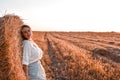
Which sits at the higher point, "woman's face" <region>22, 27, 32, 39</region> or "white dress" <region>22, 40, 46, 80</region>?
"woman's face" <region>22, 27, 32, 39</region>

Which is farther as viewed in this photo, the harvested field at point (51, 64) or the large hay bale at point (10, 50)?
the harvested field at point (51, 64)

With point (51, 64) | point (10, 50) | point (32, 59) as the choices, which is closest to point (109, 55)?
point (51, 64)

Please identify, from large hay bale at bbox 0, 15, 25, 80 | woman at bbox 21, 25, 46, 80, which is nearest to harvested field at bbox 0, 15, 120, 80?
large hay bale at bbox 0, 15, 25, 80

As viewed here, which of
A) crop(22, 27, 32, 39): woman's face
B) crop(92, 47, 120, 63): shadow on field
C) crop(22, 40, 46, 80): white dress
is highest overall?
crop(22, 27, 32, 39): woman's face

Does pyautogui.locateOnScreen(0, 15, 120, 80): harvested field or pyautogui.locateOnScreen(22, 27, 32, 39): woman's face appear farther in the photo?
pyautogui.locateOnScreen(22, 27, 32, 39): woman's face

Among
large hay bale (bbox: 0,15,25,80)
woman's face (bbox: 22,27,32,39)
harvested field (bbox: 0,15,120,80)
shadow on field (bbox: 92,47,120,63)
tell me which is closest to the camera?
large hay bale (bbox: 0,15,25,80)

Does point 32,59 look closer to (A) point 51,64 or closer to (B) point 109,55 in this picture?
(A) point 51,64

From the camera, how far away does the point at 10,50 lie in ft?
22.9

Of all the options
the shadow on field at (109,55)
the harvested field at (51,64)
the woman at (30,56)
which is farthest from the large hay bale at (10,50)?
the shadow on field at (109,55)

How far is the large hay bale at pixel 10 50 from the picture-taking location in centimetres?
662

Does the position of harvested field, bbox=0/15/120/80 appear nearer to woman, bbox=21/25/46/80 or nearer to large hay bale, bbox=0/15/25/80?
large hay bale, bbox=0/15/25/80

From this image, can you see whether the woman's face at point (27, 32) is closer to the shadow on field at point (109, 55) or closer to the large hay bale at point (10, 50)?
the large hay bale at point (10, 50)

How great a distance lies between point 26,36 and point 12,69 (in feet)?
2.46

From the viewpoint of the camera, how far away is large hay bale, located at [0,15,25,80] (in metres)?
6.62
